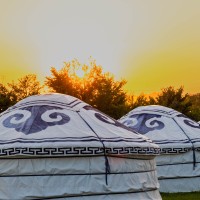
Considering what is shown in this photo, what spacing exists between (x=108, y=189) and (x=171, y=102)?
20791 millimetres

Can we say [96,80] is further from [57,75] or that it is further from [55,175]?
[55,175]

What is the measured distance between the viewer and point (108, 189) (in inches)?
264

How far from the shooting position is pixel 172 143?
32.9ft

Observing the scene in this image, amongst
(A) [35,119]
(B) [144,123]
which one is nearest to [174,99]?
(B) [144,123]

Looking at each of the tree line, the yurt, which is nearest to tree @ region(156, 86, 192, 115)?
the tree line

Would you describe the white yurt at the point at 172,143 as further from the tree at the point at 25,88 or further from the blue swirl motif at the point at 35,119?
the tree at the point at 25,88

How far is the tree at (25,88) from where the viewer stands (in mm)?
28531

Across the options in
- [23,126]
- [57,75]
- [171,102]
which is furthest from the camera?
[57,75]

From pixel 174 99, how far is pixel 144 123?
54.7ft

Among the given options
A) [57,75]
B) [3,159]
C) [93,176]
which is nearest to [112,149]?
[93,176]

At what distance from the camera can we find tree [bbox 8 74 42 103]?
28.5 metres

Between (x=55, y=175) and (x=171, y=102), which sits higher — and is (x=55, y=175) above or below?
above

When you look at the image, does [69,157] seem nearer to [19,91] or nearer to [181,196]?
[181,196]

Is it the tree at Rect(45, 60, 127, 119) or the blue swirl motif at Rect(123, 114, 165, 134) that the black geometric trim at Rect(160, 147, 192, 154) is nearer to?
the blue swirl motif at Rect(123, 114, 165, 134)
